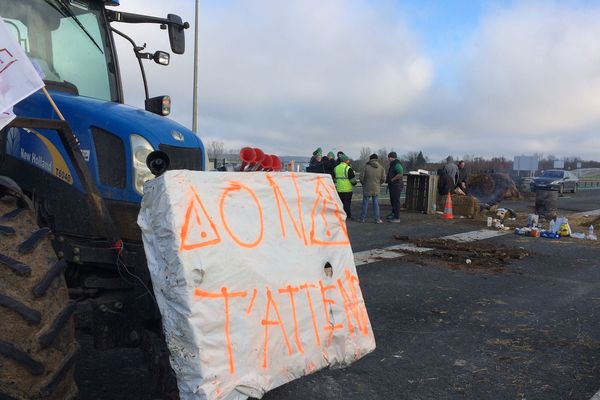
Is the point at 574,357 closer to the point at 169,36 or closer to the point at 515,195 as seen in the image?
the point at 169,36

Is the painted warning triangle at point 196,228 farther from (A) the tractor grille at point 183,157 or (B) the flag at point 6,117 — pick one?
(B) the flag at point 6,117

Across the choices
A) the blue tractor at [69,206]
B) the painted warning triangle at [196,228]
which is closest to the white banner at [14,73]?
the blue tractor at [69,206]

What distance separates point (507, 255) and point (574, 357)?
4.85 m

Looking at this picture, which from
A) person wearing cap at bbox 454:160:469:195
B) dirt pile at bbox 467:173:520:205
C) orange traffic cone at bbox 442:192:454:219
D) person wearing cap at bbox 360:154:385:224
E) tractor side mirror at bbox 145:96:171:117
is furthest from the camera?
dirt pile at bbox 467:173:520:205

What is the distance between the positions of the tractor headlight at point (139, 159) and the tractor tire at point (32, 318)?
24.3 inches

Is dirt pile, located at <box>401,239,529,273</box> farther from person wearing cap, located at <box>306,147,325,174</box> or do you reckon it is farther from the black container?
the black container

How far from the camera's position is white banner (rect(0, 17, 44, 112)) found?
254 cm

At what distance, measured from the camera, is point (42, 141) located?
3.14 metres

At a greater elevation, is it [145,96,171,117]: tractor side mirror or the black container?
[145,96,171,117]: tractor side mirror

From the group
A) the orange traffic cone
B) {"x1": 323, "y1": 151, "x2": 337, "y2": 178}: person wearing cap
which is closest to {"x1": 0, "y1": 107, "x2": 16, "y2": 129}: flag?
{"x1": 323, "y1": 151, "x2": 337, "y2": 178}: person wearing cap

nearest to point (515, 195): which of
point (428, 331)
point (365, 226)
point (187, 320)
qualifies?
point (365, 226)

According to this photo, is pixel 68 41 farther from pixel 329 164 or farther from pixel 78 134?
pixel 329 164

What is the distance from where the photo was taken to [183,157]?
10.4 feet

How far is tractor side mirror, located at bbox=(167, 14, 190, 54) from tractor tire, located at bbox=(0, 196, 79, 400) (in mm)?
2398
